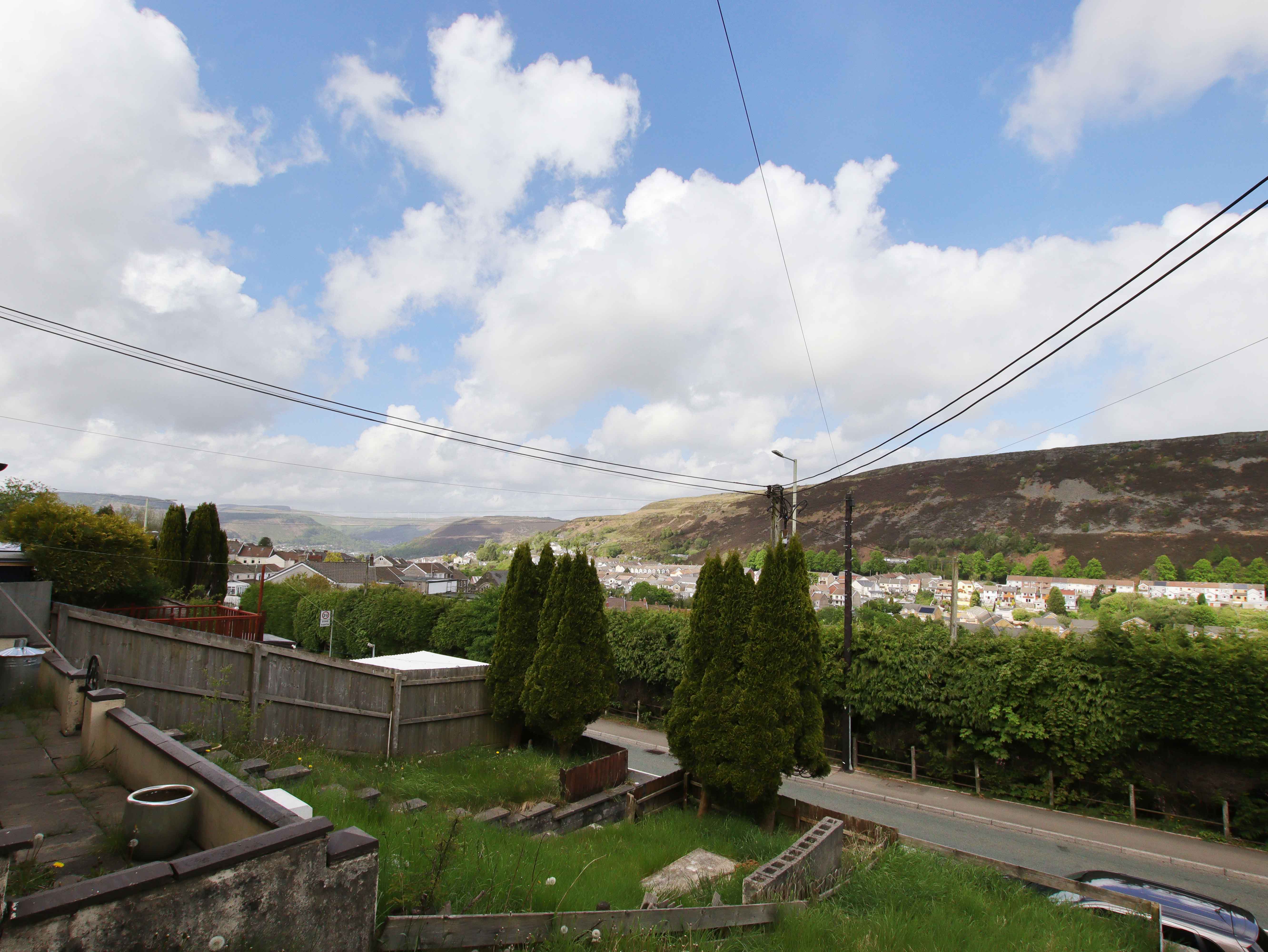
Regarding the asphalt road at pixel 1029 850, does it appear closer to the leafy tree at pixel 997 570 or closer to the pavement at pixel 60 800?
the pavement at pixel 60 800

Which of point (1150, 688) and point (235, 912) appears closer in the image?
point (235, 912)

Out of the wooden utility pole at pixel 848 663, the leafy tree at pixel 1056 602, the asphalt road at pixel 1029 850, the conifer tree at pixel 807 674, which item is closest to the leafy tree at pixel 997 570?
the leafy tree at pixel 1056 602

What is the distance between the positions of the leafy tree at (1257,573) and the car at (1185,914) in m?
105

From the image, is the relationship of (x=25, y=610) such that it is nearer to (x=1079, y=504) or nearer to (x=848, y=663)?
(x=848, y=663)

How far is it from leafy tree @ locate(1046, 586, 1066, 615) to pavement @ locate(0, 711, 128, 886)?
238ft

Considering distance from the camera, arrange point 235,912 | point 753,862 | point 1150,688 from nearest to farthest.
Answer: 1. point 235,912
2. point 753,862
3. point 1150,688

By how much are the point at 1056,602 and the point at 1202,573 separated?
39.7m

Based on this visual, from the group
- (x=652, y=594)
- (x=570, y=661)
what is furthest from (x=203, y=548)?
(x=652, y=594)

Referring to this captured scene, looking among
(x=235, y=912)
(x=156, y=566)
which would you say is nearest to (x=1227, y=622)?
(x=235, y=912)

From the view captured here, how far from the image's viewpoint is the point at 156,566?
1956cm

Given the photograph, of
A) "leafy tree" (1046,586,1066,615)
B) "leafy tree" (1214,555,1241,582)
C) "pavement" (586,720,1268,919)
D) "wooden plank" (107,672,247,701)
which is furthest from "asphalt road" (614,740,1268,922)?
"leafy tree" (1214,555,1241,582)

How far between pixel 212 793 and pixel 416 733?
28.3ft

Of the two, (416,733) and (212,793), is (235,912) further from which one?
(416,733)

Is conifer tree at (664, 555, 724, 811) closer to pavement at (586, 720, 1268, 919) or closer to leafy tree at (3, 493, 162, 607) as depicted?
pavement at (586, 720, 1268, 919)
